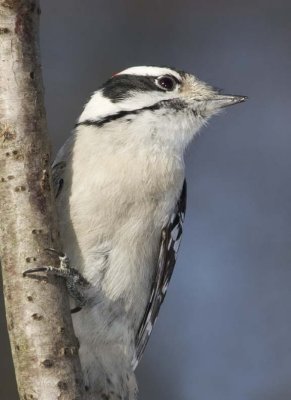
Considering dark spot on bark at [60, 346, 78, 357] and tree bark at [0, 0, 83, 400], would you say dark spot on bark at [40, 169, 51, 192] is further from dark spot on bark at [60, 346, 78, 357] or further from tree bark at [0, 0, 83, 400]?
dark spot on bark at [60, 346, 78, 357]

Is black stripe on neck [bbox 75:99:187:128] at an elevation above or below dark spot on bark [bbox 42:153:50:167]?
below

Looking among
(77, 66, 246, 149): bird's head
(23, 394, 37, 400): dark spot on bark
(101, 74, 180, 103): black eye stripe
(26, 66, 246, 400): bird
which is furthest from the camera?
(101, 74, 180, 103): black eye stripe

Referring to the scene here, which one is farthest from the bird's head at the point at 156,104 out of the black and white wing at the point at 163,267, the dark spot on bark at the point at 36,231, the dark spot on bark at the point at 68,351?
the dark spot on bark at the point at 68,351

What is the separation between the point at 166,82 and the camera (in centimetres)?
408

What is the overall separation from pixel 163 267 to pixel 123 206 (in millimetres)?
448

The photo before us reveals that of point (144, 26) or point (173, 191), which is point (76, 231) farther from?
point (144, 26)

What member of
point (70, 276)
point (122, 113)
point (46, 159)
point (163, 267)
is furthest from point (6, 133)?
point (163, 267)

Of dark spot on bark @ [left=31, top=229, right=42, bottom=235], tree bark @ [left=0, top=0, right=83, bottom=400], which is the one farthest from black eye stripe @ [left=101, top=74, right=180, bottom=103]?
dark spot on bark @ [left=31, top=229, right=42, bottom=235]

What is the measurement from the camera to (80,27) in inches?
258

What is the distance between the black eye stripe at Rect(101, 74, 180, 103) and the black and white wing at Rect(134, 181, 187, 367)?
43 cm

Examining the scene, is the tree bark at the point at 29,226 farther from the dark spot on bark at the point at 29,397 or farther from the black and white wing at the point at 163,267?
the black and white wing at the point at 163,267

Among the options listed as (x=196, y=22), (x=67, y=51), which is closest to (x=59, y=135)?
(x=67, y=51)

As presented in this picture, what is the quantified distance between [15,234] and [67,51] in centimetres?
372

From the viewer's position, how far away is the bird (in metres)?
3.67
